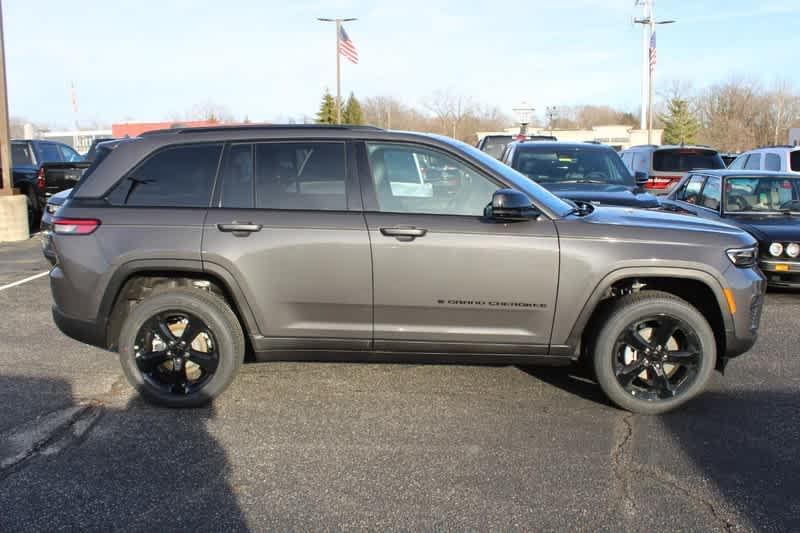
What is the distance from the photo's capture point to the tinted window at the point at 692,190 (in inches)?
371

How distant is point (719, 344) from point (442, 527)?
8.04 ft

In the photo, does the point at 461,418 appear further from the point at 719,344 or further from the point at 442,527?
the point at 719,344

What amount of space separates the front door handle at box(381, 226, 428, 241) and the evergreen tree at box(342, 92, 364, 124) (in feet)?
172

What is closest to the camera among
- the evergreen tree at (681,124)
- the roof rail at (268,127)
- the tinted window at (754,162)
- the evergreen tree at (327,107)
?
the roof rail at (268,127)

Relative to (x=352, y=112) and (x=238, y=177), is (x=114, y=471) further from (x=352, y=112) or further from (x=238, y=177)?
(x=352, y=112)

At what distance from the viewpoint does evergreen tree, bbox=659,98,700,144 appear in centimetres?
6550

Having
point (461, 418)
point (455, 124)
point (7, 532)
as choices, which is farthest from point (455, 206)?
point (455, 124)

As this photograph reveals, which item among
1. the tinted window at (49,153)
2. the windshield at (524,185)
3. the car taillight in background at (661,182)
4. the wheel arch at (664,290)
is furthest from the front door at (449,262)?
the tinted window at (49,153)

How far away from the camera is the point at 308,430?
416cm

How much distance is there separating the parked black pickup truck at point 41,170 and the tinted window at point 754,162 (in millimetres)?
13034

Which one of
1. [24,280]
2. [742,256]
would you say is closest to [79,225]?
[742,256]

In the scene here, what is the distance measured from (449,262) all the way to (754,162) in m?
11.4

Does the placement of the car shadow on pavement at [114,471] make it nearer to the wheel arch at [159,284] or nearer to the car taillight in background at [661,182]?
the wheel arch at [159,284]

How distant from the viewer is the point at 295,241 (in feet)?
14.1
